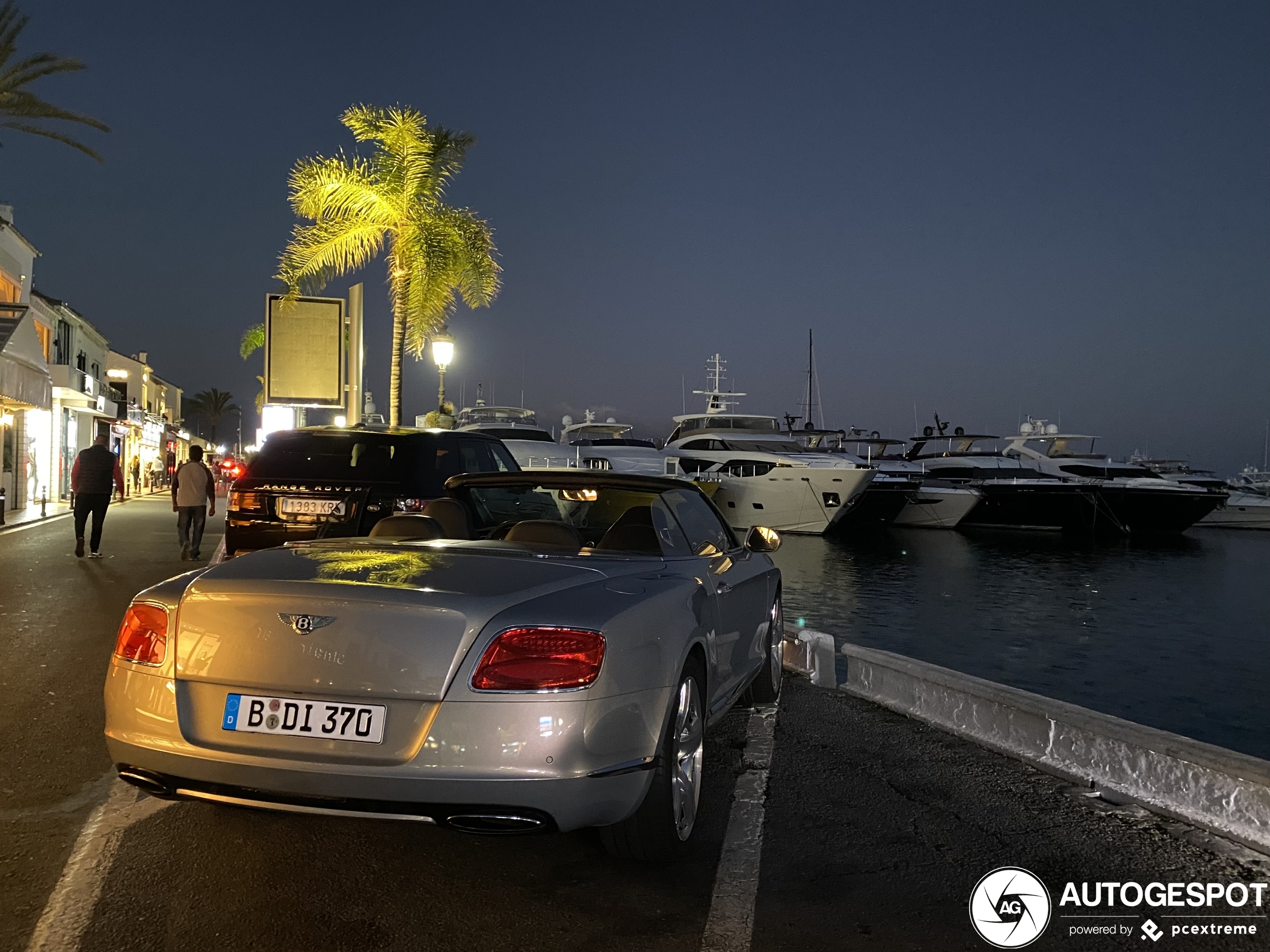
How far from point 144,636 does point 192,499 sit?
1263 cm

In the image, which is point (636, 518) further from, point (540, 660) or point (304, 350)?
point (304, 350)

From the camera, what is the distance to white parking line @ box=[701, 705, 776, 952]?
313 cm

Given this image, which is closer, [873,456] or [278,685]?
[278,685]

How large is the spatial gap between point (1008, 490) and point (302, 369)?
2270 centimetres

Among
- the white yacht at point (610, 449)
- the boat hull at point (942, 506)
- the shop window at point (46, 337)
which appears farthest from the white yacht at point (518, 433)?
the shop window at point (46, 337)

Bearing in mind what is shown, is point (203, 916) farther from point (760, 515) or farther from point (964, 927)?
point (760, 515)

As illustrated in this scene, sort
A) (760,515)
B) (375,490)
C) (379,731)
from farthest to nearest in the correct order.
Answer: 1. (760,515)
2. (375,490)
3. (379,731)

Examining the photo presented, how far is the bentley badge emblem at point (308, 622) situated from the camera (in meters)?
3.24

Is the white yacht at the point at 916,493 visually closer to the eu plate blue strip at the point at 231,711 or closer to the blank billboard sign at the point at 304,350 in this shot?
the blank billboard sign at the point at 304,350

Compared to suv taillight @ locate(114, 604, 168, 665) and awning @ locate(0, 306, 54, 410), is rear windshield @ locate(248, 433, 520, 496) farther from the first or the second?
awning @ locate(0, 306, 54, 410)

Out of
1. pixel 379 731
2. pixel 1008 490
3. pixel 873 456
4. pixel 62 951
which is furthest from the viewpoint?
pixel 873 456

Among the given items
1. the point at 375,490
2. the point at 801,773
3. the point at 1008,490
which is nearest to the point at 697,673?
the point at 801,773

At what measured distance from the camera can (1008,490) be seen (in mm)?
34281

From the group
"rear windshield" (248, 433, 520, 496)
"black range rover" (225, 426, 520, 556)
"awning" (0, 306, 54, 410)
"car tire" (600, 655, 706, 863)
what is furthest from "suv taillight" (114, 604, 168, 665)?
"awning" (0, 306, 54, 410)
